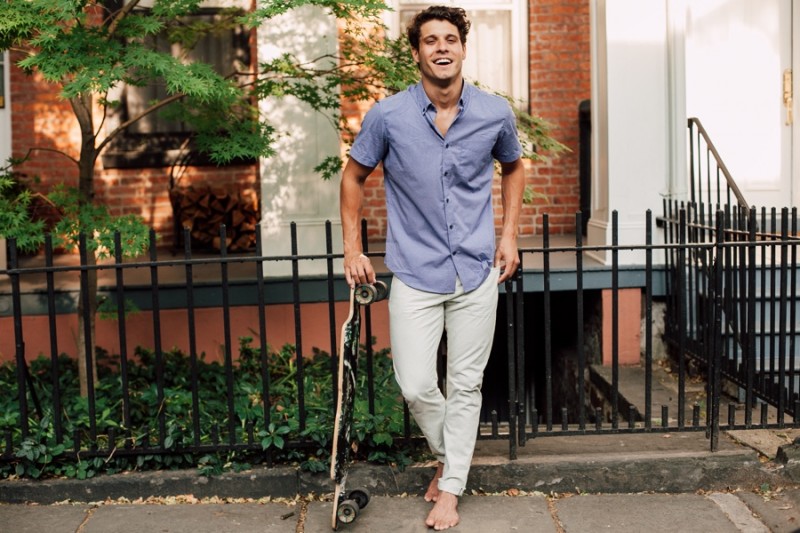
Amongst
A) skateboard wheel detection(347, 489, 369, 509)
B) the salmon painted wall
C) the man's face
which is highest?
the man's face

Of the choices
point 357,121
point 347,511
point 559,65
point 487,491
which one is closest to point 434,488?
point 487,491

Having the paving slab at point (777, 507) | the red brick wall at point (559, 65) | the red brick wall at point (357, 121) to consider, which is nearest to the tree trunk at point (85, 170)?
the paving slab at point (777, 507)

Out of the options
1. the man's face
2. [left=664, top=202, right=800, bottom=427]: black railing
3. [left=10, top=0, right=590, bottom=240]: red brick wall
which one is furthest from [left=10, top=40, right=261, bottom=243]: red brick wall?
the man's face

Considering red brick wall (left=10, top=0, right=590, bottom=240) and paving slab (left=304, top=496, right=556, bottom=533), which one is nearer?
paving slab (left=304, top=496, right=556, bottom=533)

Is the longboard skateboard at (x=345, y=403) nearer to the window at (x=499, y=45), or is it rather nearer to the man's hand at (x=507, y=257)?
the man's hand at (x=507, y=257)

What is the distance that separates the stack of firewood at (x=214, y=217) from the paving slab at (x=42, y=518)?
4.55 m

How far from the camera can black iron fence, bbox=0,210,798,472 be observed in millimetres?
4531

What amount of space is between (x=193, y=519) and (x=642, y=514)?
2.03 metres

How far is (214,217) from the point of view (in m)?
8.88

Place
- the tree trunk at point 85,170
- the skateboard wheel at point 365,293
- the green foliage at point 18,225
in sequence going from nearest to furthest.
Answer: the skateboard wheel at point 365,293
the green foliage at point 18,225
the tree trunk at point 85,170

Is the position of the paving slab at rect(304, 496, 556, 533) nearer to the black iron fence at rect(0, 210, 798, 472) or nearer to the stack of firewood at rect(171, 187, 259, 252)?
the black iron fence at rect(0, 210, 798, 472)

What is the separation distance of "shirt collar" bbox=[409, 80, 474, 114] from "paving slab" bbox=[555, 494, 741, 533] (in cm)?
189

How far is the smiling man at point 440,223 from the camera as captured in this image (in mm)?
3861

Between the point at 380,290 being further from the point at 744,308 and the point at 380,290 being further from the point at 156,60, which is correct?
the point at 744,308
